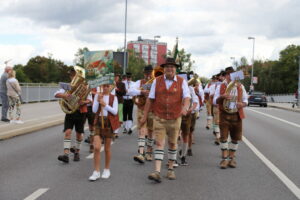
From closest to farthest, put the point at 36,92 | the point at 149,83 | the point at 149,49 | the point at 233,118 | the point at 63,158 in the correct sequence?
1. the point at 63,158
2. the point at 233,118
3. the point at 149,83
4. the point at 36,92
5. the point at 149,49

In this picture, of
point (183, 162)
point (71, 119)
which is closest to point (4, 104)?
point (71, 119)

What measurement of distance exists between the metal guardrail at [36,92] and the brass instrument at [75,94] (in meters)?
20.0

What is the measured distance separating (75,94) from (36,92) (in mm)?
22990

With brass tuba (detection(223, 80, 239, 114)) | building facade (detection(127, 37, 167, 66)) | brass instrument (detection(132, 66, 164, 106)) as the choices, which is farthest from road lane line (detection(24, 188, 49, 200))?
building facade (detection(127, 37, 167, 66))

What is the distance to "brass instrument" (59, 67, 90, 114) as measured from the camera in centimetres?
862

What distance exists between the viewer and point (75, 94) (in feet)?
28.5

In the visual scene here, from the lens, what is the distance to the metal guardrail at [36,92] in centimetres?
2844

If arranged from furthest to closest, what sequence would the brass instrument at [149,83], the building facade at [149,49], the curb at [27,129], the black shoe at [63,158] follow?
the building facade at [149,49], the curb at [27,129], the brass instrument at [149,83], the black shoe at [63,158]

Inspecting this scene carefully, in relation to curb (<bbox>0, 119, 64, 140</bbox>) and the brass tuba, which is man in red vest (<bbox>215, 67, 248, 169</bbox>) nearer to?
the brass tuba

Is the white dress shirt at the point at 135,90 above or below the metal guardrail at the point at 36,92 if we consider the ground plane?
above

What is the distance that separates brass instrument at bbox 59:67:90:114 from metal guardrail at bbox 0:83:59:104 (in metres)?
20.0

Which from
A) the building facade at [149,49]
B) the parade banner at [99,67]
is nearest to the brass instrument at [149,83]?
the parade banner at [99,67]

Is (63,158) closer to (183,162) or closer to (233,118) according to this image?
(183,162)

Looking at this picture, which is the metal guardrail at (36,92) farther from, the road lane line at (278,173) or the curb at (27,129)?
the road lane line at (278,173)
